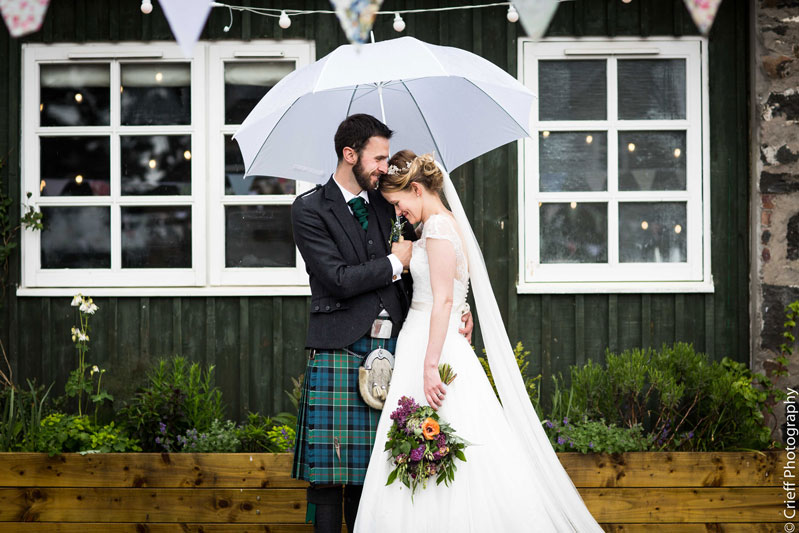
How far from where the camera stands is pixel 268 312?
5.22 metres

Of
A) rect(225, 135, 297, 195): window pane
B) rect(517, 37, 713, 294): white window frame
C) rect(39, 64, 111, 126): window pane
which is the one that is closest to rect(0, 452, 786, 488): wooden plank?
rect(517, 37, 713, 294): white window frame

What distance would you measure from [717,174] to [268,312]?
10.3ft

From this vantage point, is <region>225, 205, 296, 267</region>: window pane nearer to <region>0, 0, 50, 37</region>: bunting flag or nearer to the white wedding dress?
the white wedding dress

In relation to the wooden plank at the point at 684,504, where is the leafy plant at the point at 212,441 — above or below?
above

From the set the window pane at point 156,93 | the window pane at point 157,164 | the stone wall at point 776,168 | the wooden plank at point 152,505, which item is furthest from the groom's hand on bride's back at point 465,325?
the window pane at point 156,93

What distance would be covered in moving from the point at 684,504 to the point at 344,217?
247cm

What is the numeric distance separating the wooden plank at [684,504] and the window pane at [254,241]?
2455mm

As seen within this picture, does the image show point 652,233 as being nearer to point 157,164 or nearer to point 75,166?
point 157,164

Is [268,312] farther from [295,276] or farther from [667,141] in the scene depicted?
[667,141]

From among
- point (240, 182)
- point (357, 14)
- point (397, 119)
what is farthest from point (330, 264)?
point (240, 182)

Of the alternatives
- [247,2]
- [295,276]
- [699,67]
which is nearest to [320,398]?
[295,276]

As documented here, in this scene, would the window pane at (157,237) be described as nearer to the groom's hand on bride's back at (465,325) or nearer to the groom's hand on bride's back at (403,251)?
the groom's hand on bride's back at (403,251)

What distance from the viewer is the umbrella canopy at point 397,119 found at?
346cm

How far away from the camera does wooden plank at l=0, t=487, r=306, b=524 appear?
166 inches
